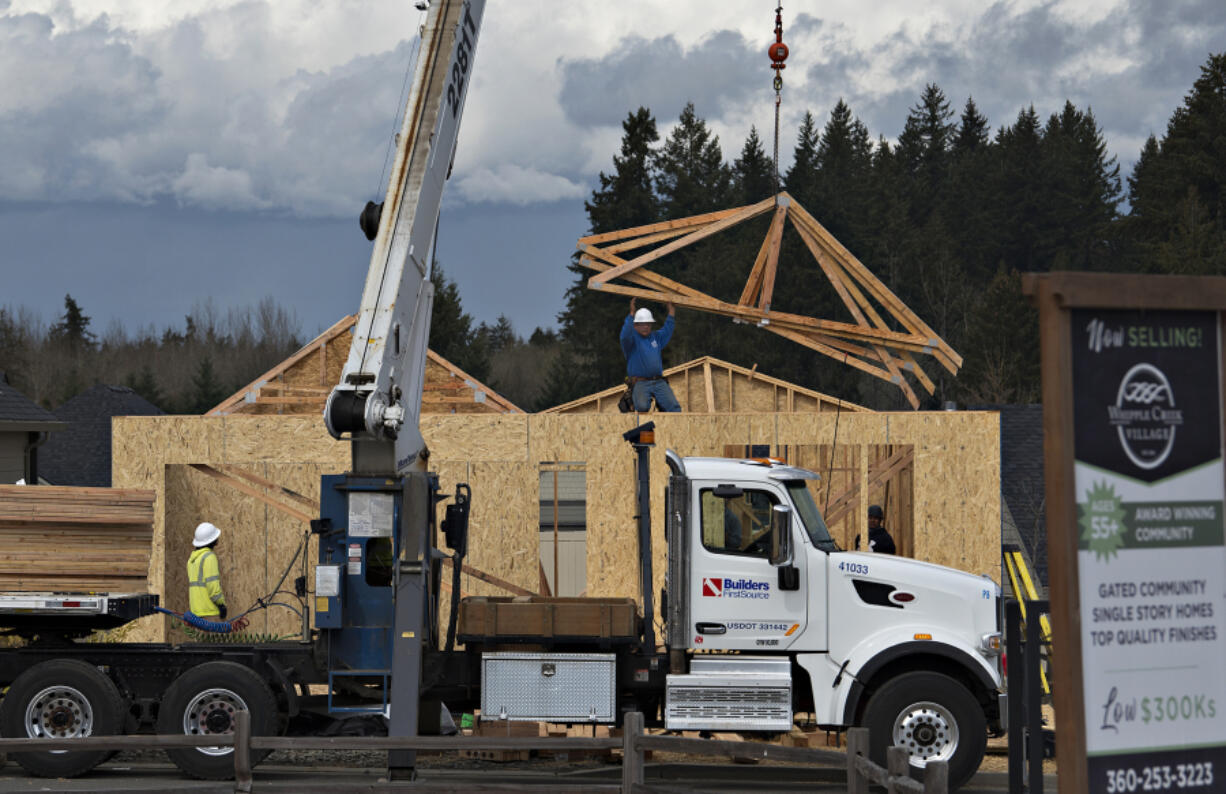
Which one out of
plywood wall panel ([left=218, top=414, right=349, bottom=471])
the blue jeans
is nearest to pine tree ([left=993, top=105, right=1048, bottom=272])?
the blue jeans

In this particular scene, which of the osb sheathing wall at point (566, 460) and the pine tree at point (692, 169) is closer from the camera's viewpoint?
the osb sheathing wall at point (566, 460)

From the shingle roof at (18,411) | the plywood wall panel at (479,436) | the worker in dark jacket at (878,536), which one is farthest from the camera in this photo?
the shingle roof at (18,411)

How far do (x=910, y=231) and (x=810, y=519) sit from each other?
199ft

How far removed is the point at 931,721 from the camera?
35.6ft

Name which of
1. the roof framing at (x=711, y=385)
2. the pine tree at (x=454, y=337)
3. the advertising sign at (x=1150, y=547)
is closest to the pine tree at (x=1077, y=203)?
the pine tree at (x=454, y=337)

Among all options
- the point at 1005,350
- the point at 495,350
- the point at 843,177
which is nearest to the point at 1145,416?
the point at 1005,350

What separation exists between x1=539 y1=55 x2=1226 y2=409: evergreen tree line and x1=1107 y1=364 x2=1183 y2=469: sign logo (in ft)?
140

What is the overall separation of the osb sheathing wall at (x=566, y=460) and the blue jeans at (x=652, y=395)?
0.91m

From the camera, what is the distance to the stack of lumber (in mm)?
11406

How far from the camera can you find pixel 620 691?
11328 mm

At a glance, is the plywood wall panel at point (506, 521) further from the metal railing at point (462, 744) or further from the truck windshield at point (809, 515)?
the metal railing at point (462, 744)

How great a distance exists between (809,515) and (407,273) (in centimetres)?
395

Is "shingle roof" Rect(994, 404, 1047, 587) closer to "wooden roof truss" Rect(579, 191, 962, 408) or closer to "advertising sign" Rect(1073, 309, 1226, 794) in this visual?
"wooden roof truss" Rect(579, 191, 962, 408)

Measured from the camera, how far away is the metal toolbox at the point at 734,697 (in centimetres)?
1082
